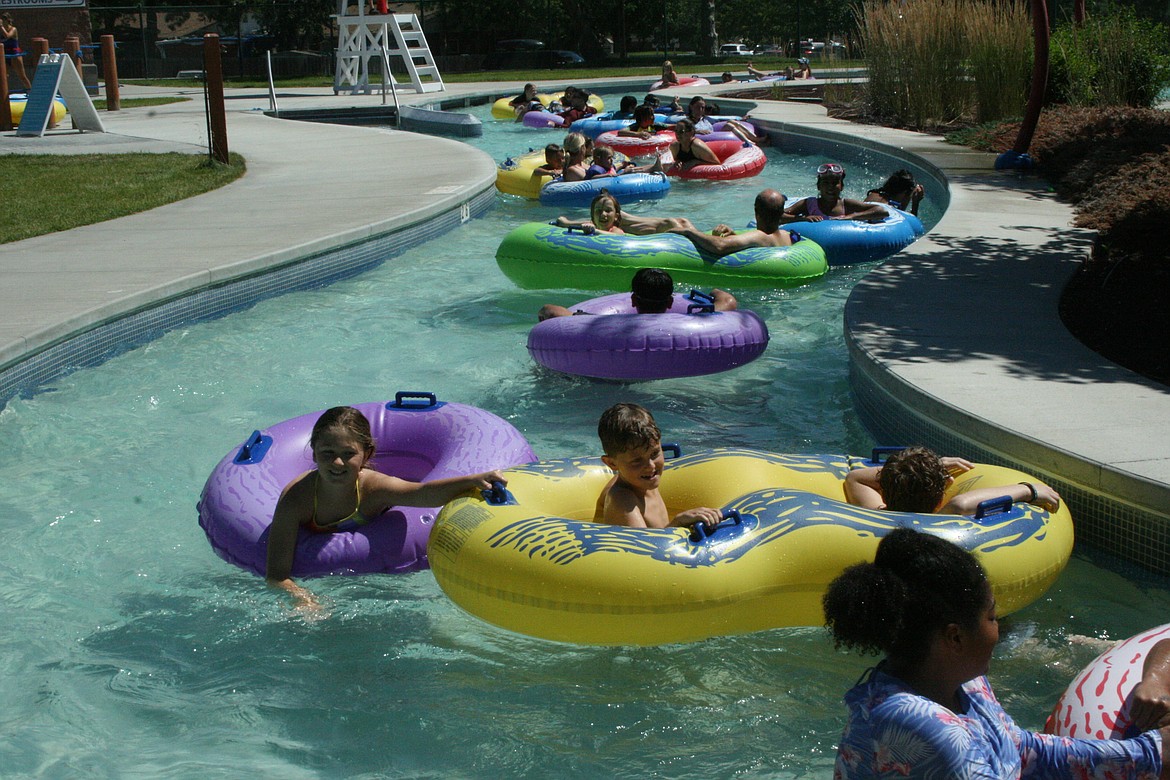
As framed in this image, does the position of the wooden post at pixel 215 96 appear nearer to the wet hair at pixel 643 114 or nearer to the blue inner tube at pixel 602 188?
the blue inner tube at pixel 602 188

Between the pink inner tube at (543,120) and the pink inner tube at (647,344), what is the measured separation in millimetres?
15089

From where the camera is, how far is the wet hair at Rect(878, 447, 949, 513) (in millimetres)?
4207

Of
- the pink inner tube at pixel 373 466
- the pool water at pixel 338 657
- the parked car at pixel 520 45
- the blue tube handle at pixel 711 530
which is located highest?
the parked car at pixel 520 45

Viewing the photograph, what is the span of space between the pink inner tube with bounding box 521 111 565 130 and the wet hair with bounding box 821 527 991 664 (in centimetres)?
1950

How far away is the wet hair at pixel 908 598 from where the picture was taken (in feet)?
7.95

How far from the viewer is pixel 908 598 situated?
2438 mm

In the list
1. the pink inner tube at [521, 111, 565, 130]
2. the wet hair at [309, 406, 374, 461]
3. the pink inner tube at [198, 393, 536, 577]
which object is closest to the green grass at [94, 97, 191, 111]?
the pink inner tube at [521, 111, 565, 130]

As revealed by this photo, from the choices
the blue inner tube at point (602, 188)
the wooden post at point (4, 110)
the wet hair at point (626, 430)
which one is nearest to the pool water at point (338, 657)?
the wet hair at point (626, 430)

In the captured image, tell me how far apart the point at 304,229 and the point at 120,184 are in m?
3.78

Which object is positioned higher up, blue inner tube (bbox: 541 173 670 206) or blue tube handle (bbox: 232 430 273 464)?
blue inner tube (bbox: 541 173 670 206)

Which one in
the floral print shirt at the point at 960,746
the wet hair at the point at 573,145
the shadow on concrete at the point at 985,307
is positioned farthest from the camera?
the wet hair at the point at 573,145

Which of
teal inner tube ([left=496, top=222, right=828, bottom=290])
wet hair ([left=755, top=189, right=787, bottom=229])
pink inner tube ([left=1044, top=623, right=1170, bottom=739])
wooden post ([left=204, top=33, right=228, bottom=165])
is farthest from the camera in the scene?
wooden post ([left=204, top=33, right=228, bottom=165])

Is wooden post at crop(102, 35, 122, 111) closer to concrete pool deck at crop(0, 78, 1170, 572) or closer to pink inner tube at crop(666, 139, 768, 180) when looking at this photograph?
concrete pool deck at crop(0, 78, 1170, 572)

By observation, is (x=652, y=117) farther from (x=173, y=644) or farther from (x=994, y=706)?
(x=994, y=706)
